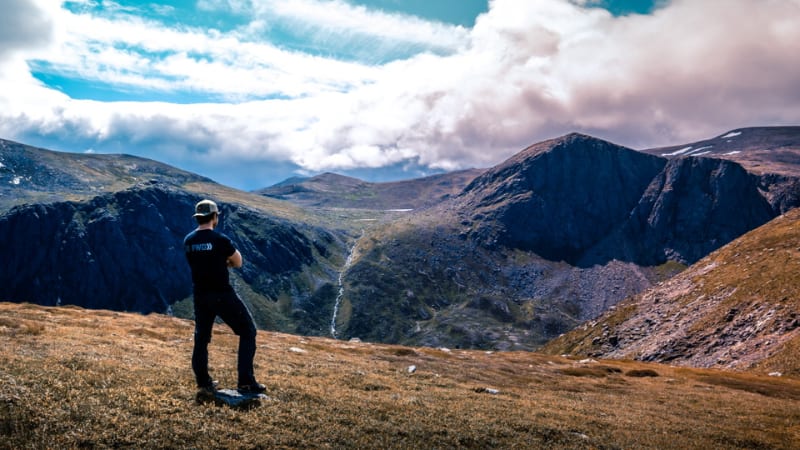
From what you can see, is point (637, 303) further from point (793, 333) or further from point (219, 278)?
point (219, 278)

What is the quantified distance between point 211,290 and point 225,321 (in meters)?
1.17

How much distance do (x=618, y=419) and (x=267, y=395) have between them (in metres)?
17.8

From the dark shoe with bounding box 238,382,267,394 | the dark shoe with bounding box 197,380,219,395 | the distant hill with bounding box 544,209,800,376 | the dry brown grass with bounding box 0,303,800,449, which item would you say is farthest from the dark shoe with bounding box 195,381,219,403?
the distant hill with bounding box 544,209,800,376

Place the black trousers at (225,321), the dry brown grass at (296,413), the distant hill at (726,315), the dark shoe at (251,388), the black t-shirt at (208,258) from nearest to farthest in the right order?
the dry brown grass at (296,413) → the black t-shirt at (208,258) → the black trousers at (225,321) → the dark shoe at (251,388) → the distant hill at (726,315)

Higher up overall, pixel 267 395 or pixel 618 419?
pixel 267 395

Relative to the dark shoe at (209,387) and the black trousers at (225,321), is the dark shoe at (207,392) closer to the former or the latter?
the dark shoe at (209,387)

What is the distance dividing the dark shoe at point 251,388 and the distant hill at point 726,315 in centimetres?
10396

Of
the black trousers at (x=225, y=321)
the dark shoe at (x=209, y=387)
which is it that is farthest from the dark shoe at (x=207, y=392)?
the black trousers at (x=225, y=321)

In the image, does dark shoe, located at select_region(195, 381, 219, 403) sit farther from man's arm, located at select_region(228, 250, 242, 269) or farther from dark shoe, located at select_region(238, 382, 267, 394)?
man's arm, located at select_region(228, 250, 242, 269)

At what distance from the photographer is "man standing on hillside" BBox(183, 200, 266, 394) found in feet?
53.7

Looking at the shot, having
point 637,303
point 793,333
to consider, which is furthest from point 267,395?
point 637,303

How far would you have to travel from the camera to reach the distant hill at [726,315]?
107375mm

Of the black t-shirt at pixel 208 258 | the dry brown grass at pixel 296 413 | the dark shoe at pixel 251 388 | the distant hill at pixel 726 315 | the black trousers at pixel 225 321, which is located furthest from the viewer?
the distant hill at pixel 726 315

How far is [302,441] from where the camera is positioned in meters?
14.4
